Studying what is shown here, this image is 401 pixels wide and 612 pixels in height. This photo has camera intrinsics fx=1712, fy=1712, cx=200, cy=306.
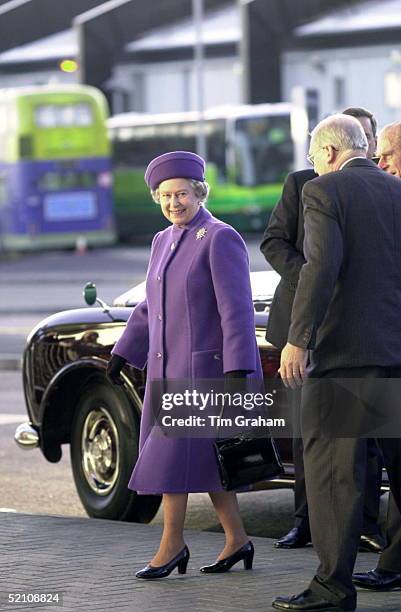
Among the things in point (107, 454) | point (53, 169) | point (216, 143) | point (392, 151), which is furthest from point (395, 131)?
point (216, 143)

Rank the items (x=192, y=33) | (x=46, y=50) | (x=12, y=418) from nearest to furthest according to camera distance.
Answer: (x=12, y=418), (x=192, y=33), (x=46, y=50)

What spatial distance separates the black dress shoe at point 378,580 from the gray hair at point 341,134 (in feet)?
5.19

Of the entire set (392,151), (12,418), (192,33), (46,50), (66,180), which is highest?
(192,33)

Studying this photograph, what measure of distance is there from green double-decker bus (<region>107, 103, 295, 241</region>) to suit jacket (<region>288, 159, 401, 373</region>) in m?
38.3

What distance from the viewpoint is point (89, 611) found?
602 centimetres

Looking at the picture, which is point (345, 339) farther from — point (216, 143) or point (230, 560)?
point (216, 143)

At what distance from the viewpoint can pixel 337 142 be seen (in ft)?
20.0

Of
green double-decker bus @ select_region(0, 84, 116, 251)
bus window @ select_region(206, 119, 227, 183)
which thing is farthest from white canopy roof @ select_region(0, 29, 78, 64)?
green double-decker bus @ select_region(0, 84, 116, 251)

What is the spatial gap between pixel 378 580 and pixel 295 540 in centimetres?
115

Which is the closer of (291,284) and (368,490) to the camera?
(291,284)

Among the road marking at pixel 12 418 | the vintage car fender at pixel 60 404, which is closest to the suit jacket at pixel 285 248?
the vintage car fender at pixel 60 404

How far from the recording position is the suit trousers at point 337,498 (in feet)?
19.5

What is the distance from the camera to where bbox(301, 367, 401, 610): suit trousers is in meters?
5.95

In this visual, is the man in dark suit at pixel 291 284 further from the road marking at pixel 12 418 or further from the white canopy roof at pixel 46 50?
the white canopy roof at pixel 46 50
